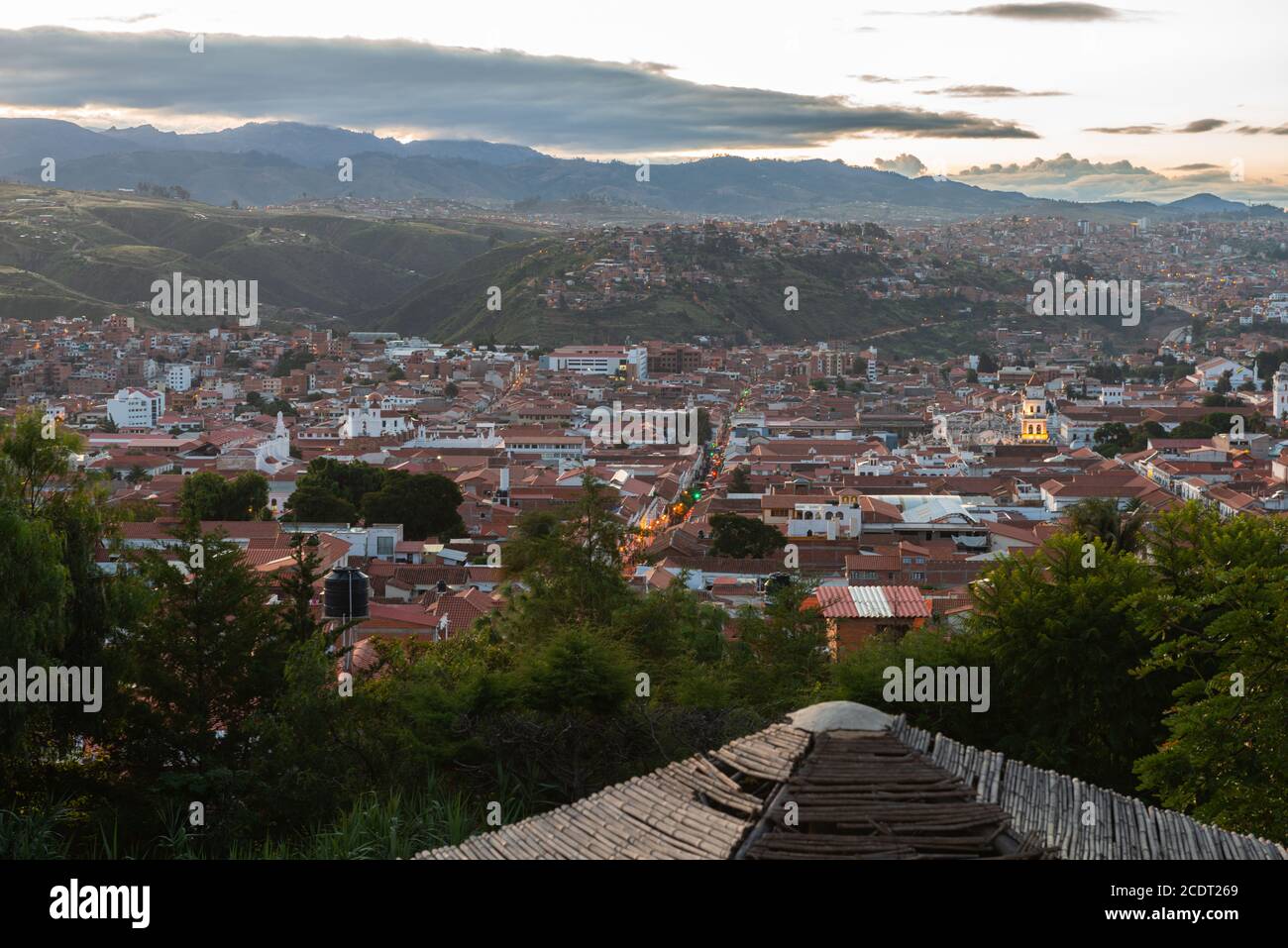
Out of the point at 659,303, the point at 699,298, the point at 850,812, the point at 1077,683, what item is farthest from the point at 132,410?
the point at 850,812

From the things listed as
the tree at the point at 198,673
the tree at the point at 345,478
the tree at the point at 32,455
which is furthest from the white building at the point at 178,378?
the tree at the point at 32,455

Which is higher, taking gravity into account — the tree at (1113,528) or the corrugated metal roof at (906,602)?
the tree at (1113,528)

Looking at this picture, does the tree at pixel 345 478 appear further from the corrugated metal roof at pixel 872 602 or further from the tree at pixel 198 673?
the tree at pixel 198 673

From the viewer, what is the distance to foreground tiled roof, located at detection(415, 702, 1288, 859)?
3707 millimetres

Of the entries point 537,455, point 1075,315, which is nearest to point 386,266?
point 1075,315

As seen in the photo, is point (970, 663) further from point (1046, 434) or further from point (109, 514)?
point (1046, 434)

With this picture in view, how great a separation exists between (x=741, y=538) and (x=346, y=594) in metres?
17.2

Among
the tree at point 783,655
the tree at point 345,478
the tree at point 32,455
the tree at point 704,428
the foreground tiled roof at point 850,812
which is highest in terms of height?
the tree at point 32,455

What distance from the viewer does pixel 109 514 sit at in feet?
22.4

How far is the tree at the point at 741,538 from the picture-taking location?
82.8 feet

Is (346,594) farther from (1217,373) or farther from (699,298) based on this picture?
(699,298)

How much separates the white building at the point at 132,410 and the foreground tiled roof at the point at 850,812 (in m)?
47.8

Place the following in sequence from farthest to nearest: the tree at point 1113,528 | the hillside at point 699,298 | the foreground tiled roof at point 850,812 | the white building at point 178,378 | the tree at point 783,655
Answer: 1. the hillside at point 699,298
2. the white building at point 178,378
3. the tree at point 1113,528
4. the tree at point 783,655
5. the foreground tiled roof at point 850,812

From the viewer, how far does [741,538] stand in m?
25.5
